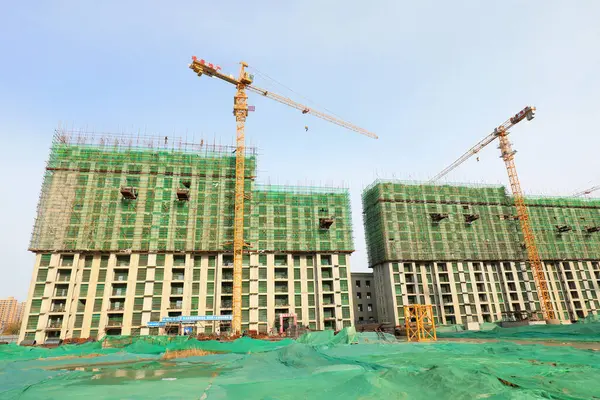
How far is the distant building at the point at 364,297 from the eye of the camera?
314 ft

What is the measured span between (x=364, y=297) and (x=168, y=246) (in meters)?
55.3

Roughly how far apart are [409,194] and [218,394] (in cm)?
9018

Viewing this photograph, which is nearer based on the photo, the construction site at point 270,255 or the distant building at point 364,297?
the construction site at point 270,255

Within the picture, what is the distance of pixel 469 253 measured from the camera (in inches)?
3627

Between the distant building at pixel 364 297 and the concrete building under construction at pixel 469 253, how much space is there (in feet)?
18.7

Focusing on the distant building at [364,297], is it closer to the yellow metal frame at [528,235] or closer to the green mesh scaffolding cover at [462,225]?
the green mesh scaffolding cover at [462,225]

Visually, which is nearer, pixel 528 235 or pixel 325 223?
pixel 325 223

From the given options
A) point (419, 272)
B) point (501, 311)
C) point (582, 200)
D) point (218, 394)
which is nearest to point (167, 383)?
point (218, 394)

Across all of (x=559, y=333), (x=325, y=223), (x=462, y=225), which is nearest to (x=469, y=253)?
(x=462, y=225)

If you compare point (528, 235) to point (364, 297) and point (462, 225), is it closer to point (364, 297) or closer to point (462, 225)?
point (462, 225)

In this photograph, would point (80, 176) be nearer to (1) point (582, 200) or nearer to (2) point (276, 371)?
(2) point (276, 371)

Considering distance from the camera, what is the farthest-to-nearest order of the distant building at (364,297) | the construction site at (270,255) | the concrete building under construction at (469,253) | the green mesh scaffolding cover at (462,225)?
the distant building at (364,297) → the green mesh scaffolding cover at (462,225) → the concrete building under construction at (469,253) → the construction site at (270,255)

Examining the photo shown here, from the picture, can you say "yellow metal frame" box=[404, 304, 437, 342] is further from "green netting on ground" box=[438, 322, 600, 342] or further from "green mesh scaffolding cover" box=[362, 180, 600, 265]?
"green mesh scaffolding cover" box=[362, 180, 600, 265]

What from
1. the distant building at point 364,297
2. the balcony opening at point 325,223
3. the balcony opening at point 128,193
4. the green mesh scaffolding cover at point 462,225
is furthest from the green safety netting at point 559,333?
the balcony opening at point 128,193
